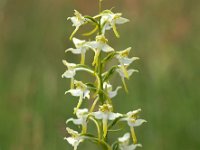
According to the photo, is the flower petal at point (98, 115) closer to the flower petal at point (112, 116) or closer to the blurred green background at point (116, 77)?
the flower petal at point (112, 116)

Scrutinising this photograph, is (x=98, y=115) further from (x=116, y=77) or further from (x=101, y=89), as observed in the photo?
(x=116, y=77)

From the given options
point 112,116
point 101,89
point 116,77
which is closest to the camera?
point 101,89

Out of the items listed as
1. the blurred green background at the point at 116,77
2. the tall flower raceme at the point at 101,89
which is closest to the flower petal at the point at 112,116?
the tall flower raceme at the point at 101,89

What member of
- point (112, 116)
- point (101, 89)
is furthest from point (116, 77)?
point (101, 89)

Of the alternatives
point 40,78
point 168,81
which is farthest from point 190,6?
point 40,78

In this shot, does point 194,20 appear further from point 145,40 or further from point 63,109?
point 63,109

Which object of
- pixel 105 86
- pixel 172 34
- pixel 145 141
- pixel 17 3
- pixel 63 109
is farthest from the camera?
pixel 17 3

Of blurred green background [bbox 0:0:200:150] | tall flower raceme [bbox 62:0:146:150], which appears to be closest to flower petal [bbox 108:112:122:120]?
tall flower raceme [bbox 62:0:146:150]

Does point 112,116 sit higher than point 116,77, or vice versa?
point 116,77

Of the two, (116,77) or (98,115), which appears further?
(116,77)
